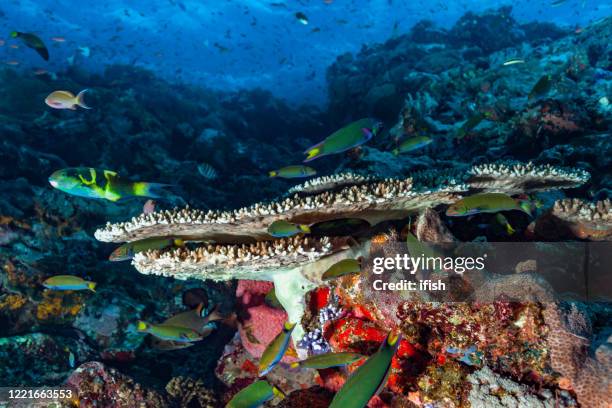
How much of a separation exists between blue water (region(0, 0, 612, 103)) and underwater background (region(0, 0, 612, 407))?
92.8 feet

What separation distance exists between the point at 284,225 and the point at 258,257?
380 mm

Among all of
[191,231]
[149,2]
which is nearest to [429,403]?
[191,231]

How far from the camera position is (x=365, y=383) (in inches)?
75.5

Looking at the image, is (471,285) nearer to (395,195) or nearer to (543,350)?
(543,350)

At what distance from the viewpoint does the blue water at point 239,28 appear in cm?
3931

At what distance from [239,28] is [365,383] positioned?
51556mm

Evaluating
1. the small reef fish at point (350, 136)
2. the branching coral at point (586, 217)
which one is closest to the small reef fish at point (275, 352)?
the small reef fish at point (350, 136)

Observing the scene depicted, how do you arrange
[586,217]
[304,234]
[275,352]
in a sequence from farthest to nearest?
[586,217]
[304,234]
[275,352]

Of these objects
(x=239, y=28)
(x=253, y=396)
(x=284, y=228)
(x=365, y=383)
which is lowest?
(x=239, y=28)

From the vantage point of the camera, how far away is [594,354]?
237cm

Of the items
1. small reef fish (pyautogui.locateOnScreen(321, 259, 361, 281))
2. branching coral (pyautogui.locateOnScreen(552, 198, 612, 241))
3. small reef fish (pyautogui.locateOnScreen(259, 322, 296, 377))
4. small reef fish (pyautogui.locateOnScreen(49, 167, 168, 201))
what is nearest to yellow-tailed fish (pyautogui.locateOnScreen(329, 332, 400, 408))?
small reef fish (pyautogui.locateOnScreen(259, 322, 296, 377))

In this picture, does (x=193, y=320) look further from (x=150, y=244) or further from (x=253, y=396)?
(x=253, y=396)

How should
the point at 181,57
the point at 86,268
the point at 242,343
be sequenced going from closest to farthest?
the point at 242,343 < the point at 86,268 < the point at 181,57

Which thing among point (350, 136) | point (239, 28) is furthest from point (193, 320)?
point (239, 28)
